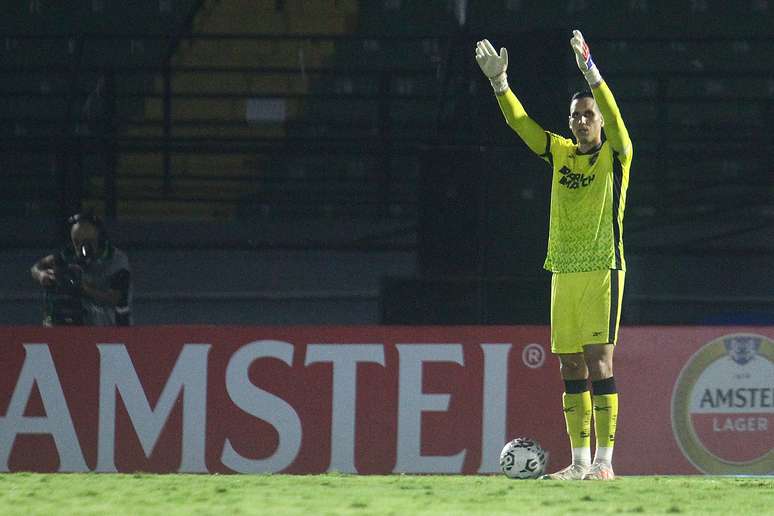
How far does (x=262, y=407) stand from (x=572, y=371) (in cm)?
203

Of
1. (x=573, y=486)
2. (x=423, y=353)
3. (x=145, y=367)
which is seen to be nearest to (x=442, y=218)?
(x=423, y=353)

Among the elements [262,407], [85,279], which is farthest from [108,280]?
[262,407]

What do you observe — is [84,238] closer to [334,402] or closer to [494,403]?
[334,402]

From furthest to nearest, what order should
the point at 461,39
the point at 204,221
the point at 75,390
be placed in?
the point at 204,221
the point at 461,39
the point at 75,390

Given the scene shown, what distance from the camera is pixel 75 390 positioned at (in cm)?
823

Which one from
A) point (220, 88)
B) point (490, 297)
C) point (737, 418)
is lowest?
point (737, 418)

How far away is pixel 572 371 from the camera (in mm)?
7031

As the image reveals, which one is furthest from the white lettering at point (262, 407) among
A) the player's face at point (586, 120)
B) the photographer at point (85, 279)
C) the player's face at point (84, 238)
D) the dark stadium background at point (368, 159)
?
the player's face at point (586, 120)

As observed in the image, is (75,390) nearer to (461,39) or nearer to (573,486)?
(573,486)

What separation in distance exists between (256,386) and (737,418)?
2.75 metres

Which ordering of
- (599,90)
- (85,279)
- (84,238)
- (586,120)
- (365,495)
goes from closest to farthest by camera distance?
(365,495)
(599,90)
(586,120)
(85,279)
(84,238)

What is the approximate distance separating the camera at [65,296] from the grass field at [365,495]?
69.1 inches

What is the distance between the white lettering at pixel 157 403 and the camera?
323 inches

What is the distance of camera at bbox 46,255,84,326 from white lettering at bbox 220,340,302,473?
4.00 feet
